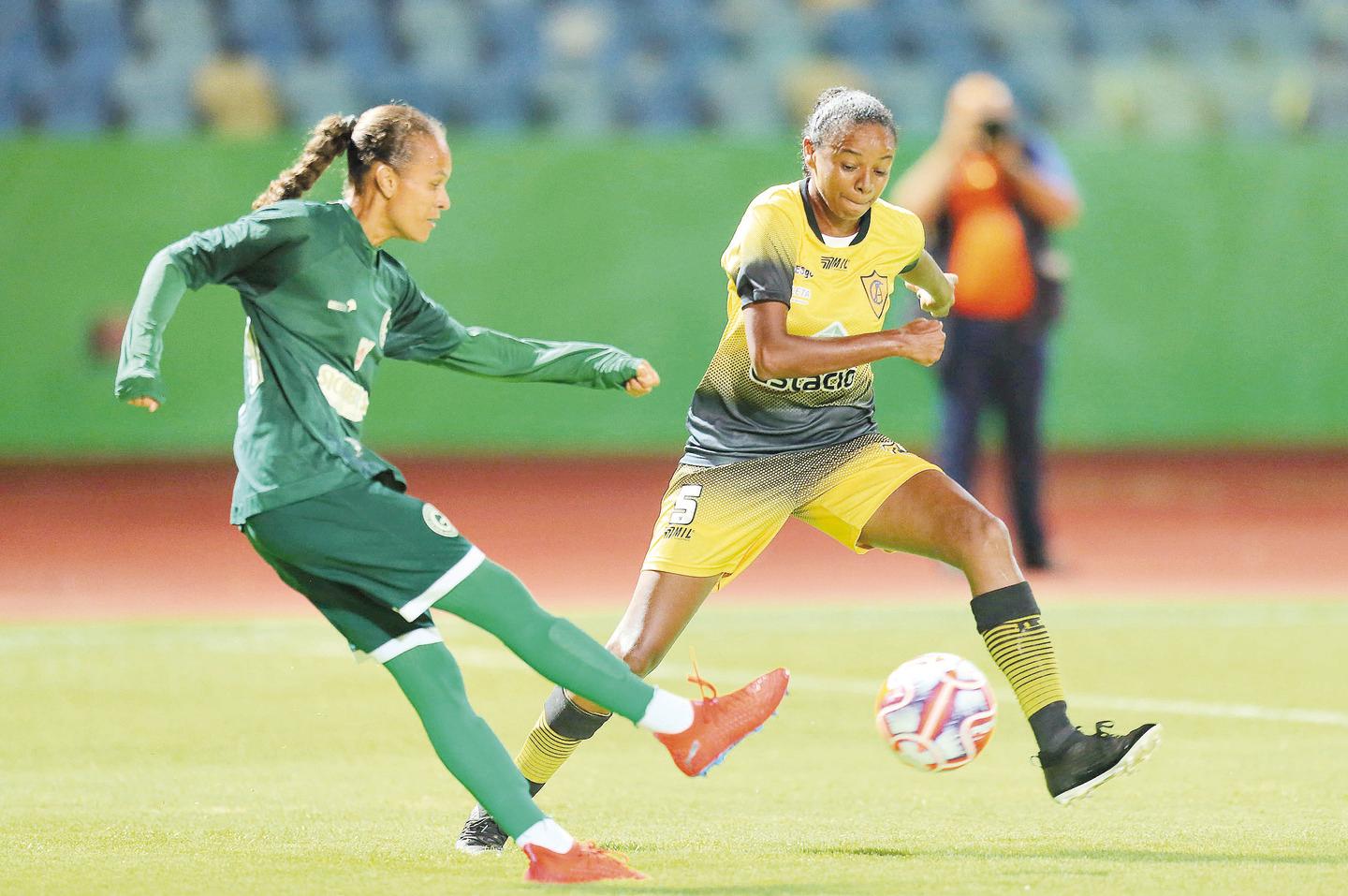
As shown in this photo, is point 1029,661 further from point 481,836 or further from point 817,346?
point 481,836

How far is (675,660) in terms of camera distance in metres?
10.2

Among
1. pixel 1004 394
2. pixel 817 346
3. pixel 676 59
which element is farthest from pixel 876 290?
pixel 676 59

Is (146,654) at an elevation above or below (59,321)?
below

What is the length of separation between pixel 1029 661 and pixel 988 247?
751cm

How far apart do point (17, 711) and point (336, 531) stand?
439 centimetres

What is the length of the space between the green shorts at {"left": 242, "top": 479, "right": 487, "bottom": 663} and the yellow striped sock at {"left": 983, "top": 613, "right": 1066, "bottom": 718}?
67.0 inches

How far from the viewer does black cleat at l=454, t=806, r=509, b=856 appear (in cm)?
558

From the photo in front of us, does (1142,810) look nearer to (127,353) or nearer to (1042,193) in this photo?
(127,353)

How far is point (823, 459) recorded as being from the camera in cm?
610

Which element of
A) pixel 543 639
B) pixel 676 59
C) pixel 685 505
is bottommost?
pixel 543 639

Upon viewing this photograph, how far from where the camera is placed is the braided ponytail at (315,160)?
5.28m

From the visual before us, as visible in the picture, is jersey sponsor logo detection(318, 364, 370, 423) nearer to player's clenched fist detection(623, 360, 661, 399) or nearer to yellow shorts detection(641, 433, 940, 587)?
player's clenched fist detection(623, 360, 661, 399)

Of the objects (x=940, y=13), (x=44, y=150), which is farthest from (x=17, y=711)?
(x=940, y=13)

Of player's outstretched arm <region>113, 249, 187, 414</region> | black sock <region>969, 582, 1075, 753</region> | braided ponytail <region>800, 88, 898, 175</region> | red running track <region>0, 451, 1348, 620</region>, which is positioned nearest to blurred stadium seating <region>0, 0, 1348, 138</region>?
red running track <region>0, 451, 1348, 620</region>
